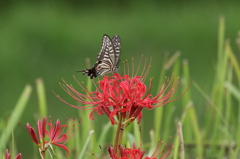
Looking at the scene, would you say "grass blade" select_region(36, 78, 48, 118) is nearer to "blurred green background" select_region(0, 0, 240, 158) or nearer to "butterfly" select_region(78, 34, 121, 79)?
"butterfly" select_region(78, 34, 121, 79)

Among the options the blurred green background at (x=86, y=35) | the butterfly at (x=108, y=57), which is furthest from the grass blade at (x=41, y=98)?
the blurred green background at (x=86, y=35)

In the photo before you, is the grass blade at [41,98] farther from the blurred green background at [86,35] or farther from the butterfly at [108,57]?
the blurred green background at [86,35]

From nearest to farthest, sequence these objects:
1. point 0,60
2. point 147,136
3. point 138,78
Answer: point 138,78, point 147,136, point 0,60

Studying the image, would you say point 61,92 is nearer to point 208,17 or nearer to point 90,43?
point 90,43

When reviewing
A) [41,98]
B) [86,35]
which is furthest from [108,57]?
[86,35]

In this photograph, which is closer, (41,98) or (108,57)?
(108,57)

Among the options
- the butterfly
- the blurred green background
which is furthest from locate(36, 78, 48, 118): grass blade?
the blurred green background

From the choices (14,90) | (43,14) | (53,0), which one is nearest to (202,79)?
(14,90)

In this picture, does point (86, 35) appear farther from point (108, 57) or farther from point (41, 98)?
point (108, 57)

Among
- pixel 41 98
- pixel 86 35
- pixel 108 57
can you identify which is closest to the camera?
pixel 108 57
